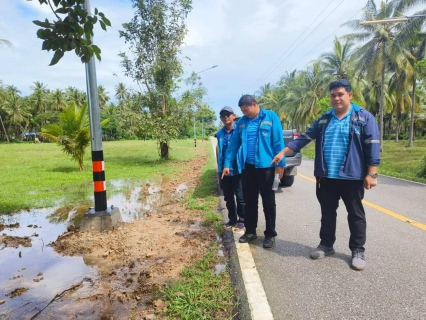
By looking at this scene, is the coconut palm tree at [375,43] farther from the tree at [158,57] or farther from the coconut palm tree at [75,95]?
the coconut palm tree at [75,95]

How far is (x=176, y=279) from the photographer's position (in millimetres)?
3285

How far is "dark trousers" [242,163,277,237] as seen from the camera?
389 centimetres

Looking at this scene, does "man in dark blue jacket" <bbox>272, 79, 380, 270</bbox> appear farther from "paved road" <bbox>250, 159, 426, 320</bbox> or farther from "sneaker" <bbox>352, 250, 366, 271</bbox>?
"paved road" <bbox>250, 159, 426, 320</bbox>

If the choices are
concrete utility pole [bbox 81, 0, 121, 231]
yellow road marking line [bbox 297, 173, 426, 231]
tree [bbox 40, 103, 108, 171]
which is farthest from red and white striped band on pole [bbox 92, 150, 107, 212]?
tree [bbox 40, 103, 108, 171]

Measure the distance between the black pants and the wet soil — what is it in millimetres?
1531

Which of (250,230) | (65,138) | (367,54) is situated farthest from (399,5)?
(250,230)

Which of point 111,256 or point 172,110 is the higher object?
point 172,110

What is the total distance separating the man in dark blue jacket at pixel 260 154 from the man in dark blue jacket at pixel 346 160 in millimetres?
245

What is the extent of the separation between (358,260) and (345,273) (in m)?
0.24

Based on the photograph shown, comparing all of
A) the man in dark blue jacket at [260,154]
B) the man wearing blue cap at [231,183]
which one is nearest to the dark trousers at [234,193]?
the man wearing blue cap at [231,183]

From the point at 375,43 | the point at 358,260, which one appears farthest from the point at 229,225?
the point at 375,43

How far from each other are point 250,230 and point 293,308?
1.59 metres

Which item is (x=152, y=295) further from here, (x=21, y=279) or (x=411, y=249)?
(x=411, y=249)

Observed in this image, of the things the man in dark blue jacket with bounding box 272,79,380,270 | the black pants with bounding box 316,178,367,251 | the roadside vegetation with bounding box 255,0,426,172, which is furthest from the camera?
the roadside vegetation with bounding box 255,0,426,172
